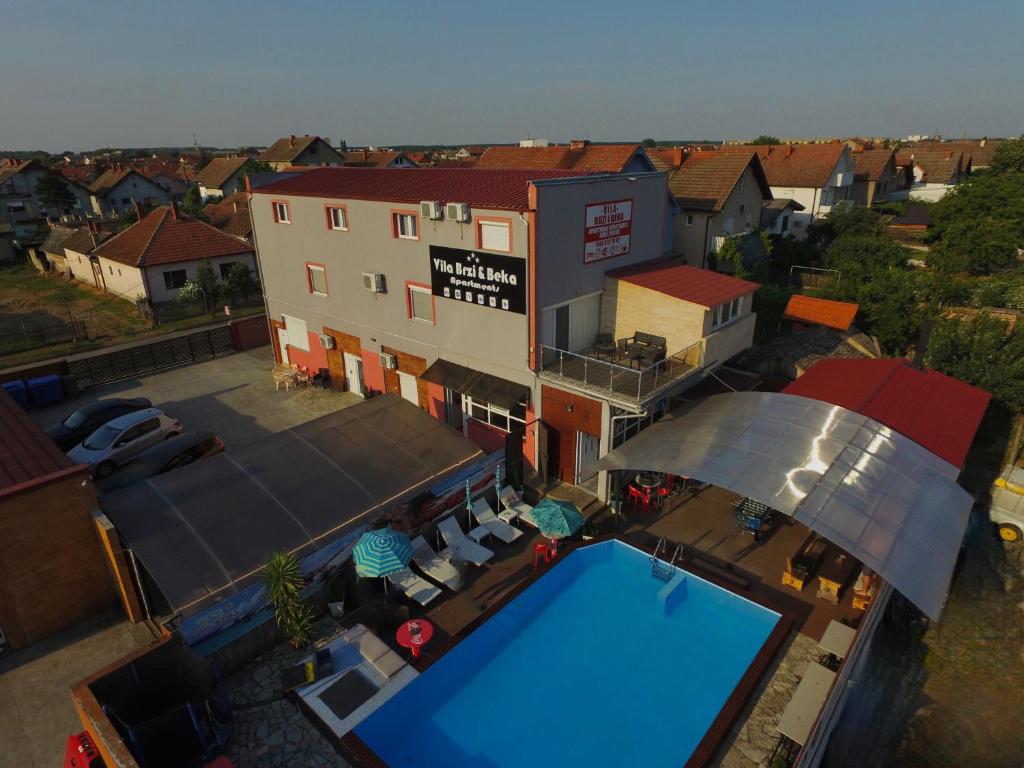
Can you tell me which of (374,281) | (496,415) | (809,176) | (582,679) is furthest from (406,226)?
(809,176)

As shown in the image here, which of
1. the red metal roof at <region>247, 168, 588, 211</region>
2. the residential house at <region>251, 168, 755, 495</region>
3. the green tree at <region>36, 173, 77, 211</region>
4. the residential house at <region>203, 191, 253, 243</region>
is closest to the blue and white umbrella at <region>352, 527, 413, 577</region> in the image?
the residential house at <region>251, 168, 755, 495</region>

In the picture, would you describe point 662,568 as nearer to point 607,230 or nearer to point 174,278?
point 607,230

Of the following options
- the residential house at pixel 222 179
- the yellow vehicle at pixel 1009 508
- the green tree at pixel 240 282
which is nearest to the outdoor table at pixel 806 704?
the yellow vehicle at pixel 1009 508

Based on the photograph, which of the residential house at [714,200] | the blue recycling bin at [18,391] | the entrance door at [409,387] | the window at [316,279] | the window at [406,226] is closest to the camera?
the window at [406,226]

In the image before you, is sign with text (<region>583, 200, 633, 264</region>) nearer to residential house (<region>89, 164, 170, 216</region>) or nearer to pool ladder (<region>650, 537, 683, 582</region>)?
pool ladder (<region>650, 537, 683, 582</region>)

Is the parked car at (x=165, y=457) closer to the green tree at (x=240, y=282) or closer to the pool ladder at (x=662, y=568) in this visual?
the pool ladder at (x=662, y=568)
